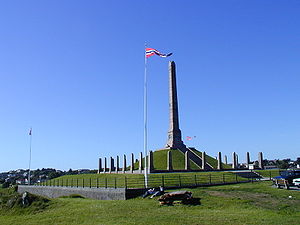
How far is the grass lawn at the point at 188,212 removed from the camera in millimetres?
15219

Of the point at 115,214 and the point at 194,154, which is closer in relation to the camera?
the point at 115,214

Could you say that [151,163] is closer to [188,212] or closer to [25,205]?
[25,205]

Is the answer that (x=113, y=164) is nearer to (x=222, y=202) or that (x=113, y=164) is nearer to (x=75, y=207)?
(x=75, y=207)

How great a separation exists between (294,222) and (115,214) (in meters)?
9.60

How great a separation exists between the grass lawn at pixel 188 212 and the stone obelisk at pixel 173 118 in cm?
4493

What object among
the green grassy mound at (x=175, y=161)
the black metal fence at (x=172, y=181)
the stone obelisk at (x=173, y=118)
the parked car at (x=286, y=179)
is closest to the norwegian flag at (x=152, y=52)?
the black metal fence at (x=172, y=181)

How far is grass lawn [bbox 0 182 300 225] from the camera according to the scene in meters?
15.2

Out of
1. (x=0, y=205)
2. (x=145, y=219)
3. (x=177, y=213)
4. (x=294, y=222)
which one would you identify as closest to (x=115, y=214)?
(x=145, y=219)

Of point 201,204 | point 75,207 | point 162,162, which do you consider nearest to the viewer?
point 201,204

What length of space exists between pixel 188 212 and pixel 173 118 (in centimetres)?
5078

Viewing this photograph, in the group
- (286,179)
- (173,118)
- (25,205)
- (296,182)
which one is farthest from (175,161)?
(25,205)

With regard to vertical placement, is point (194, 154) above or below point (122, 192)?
above

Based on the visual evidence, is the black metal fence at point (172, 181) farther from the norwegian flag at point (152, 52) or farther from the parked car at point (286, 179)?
the norwegian flag at point (152, 52)

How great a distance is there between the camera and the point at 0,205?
27.7 meters
